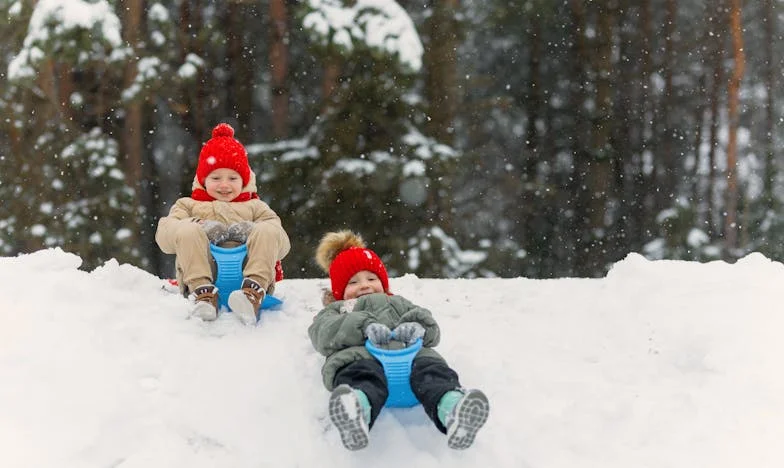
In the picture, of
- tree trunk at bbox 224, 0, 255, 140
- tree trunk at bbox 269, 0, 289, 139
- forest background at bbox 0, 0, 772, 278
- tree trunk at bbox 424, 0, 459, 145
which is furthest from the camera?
tree trunk at bbox 224, 0, 255, 140

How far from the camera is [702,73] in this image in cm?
1151

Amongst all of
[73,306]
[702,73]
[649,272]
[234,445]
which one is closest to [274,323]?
[73,306]

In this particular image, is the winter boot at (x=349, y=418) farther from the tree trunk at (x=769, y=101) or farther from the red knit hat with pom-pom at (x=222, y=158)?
the tree trunk at (x=769, y=101)

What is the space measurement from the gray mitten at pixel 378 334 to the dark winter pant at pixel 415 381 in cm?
10

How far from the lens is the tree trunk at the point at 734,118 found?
11.2 m

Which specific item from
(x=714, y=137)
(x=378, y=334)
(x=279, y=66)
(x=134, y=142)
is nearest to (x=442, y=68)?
(x=279, y=66)

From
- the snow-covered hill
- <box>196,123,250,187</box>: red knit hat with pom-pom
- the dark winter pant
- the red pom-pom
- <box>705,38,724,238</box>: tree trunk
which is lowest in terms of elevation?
<box>705,38,724,238</box>: tree trunk

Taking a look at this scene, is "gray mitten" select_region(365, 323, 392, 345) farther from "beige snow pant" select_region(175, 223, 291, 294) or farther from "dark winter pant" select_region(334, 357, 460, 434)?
"beige snow pant" select_region(175, 223, 291, 294)

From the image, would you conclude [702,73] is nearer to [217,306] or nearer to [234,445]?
[217,306]

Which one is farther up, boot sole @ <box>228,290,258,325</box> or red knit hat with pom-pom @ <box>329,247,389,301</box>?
red knit hat with pom-pom @ <box>329,247,389,301</box>

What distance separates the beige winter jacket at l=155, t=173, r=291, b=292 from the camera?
4266 mm

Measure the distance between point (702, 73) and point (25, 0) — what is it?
10.1 metres

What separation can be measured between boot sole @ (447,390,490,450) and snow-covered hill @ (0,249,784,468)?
235mm

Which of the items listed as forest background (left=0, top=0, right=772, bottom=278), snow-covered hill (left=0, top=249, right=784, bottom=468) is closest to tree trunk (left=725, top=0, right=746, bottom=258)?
forest background (left=0, top=0, right=772, bottom=278)
